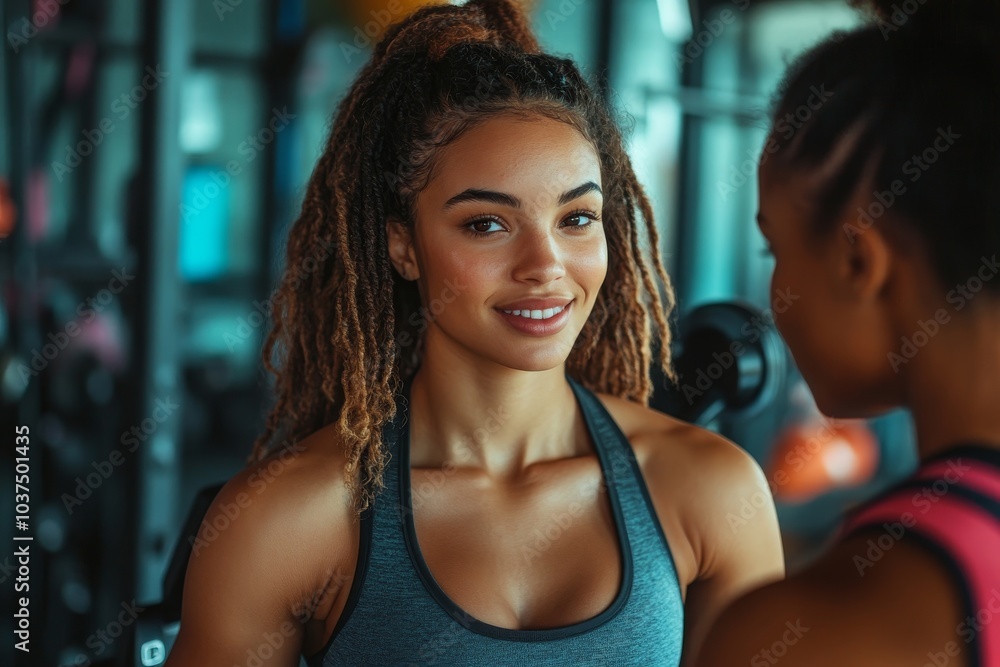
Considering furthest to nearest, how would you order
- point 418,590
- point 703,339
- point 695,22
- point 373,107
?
point 695,22
point 703,339
point 373,107
point 418,590

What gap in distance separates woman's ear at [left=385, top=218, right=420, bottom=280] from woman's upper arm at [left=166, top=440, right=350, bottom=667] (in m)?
0.23

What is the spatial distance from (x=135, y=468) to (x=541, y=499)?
0.91 m

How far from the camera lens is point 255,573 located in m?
0.89

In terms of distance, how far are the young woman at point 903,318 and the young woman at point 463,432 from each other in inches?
15.9

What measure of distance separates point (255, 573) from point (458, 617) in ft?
0.63

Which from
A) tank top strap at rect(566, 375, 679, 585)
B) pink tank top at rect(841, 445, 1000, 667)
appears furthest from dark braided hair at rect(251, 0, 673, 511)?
pink tank top at rect(841, 445, 1000, 667)

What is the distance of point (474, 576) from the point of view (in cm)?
92

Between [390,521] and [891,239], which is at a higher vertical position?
[891,239]

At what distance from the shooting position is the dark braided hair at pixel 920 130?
0.47m

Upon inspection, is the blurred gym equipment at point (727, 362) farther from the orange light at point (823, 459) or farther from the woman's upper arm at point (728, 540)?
the orange light at point (823, 459)

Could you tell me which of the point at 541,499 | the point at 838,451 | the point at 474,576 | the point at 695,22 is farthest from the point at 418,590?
the point at 838,451

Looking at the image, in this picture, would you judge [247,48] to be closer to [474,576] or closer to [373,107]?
[373,107]

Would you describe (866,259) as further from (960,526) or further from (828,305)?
(960,526)

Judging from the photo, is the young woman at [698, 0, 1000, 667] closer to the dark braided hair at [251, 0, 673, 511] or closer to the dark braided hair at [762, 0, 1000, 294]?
the dark braided hair at [762, 0, 1000, 294]
